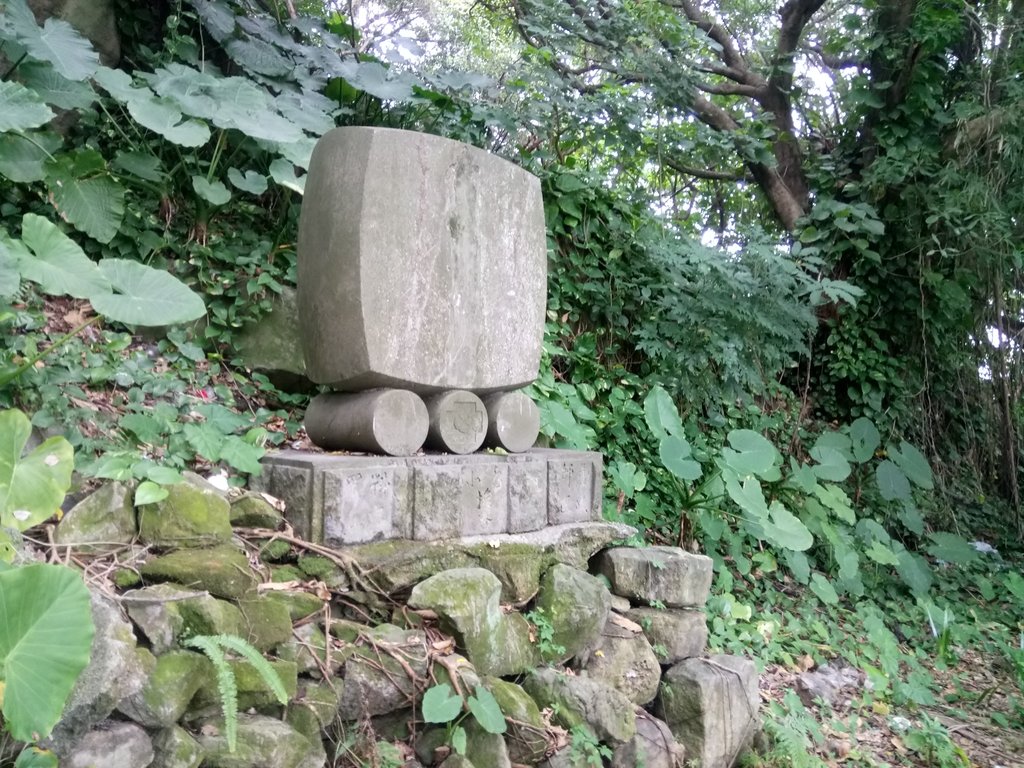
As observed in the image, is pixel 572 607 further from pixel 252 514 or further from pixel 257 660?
pixel 257 660

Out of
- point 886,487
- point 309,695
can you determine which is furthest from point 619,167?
point 309,695

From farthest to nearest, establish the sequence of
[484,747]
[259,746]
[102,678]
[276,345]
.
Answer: [276,345], [484,747], [259,746], [102,678]

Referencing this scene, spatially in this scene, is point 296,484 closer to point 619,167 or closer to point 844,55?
point 619,167

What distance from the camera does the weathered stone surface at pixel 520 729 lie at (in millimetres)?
2486

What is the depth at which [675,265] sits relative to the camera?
14.9 ft

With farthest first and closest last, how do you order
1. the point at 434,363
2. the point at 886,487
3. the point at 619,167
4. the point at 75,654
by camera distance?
the point at 619,167
the point at 886,487
the point at 434,363
the point at 75,654

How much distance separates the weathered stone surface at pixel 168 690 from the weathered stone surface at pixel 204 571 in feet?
0.76

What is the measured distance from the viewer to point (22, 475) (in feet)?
6.39

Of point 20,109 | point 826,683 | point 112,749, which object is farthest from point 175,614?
point 826,683

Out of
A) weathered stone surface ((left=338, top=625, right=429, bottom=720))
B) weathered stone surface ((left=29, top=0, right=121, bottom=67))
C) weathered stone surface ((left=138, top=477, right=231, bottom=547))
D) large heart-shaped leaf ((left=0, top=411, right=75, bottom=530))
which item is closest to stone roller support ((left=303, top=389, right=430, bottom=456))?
weathered stone surface ((left=138, top=477, right=231, bottom=547))

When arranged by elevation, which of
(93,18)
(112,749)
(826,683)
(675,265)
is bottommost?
(826,683)

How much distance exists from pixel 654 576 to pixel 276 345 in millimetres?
2096

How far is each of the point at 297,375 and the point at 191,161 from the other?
1331 mm

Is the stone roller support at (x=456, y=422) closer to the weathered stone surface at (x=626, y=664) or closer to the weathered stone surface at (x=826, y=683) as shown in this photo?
the weathered stone surface at (x=626, y=664)
